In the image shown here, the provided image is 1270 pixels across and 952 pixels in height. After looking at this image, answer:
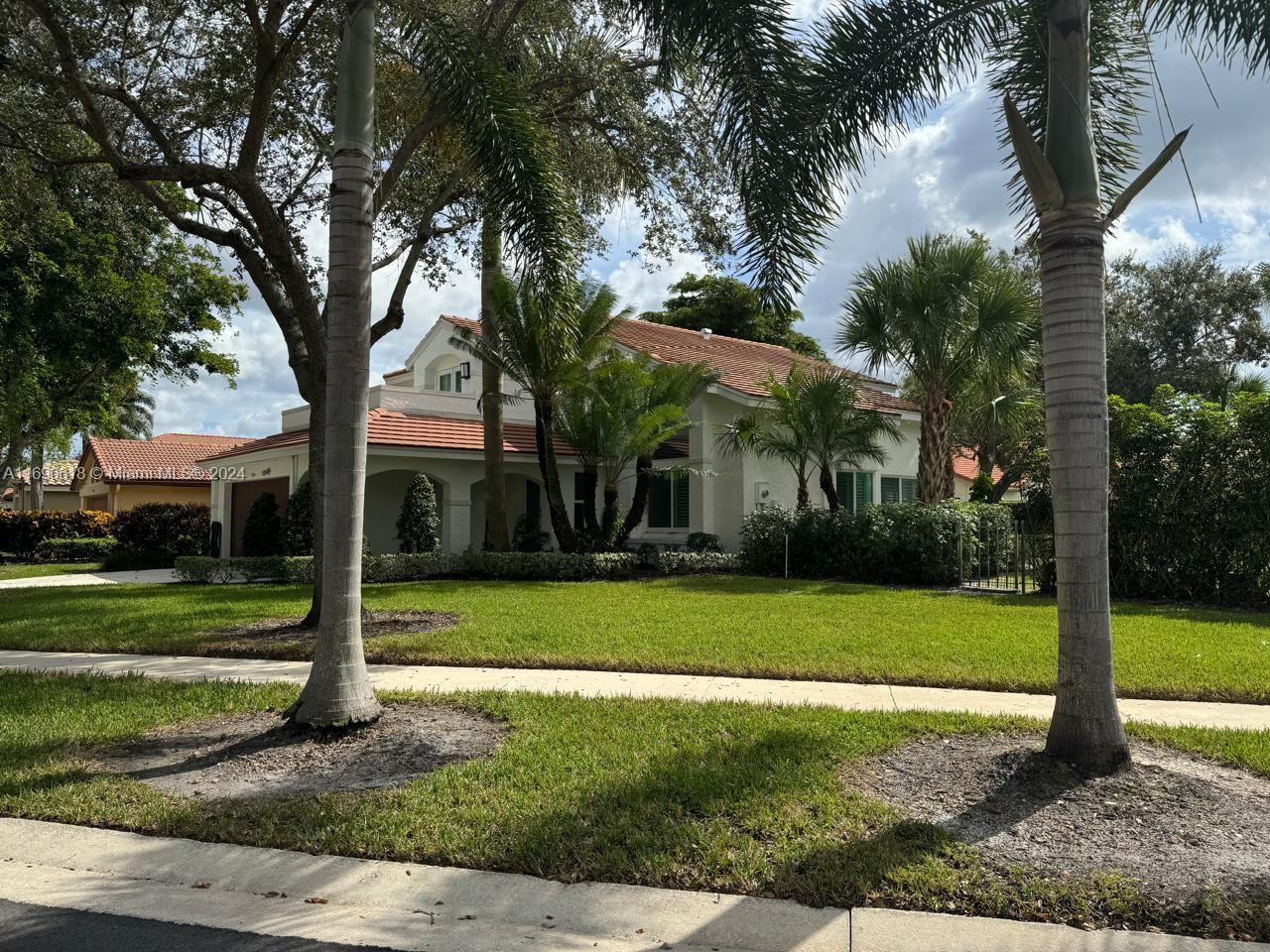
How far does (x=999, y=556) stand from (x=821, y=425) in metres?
4.33

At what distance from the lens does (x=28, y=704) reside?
762cm

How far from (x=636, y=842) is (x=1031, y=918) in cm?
177

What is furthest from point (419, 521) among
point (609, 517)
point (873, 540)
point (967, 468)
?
point (967, 468)

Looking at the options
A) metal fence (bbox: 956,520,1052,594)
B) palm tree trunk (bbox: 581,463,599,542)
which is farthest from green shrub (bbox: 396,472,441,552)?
metal fence (bbox: 956,520,1052,594)

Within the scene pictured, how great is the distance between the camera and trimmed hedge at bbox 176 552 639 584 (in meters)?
18.7

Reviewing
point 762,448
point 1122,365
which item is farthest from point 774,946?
point 1122,365

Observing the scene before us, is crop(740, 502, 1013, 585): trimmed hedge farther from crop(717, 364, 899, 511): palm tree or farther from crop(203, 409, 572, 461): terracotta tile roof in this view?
crop(203, 409, 572, 461): terracotta tile roof

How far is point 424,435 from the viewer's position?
21859mm

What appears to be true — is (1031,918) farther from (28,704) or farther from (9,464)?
(9,464)

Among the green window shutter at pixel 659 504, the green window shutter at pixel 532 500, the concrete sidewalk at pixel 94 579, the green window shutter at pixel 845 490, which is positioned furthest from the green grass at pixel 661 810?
the green window shutter at pixel 532 500

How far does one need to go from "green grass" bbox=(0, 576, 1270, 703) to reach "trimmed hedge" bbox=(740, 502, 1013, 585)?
128 centimetres

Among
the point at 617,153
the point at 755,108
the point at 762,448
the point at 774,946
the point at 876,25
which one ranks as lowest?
the point at 774,946

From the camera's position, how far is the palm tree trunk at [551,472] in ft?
63.9

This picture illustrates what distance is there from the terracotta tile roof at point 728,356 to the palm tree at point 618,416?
1617 millimetres
